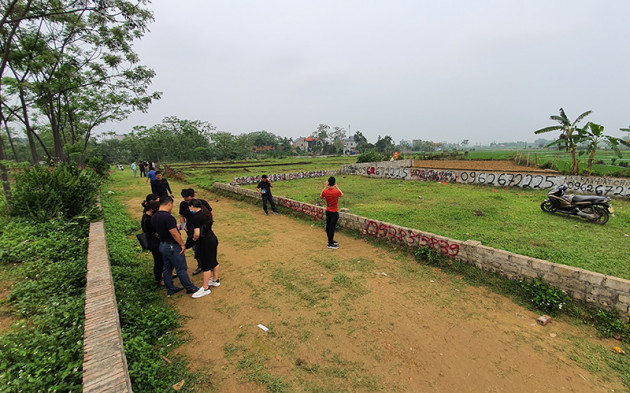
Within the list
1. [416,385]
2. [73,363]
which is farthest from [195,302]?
[416,385]

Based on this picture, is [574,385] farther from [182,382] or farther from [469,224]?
[469,224]

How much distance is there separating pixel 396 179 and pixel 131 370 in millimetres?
18778

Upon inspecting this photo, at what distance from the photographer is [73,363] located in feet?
8.41

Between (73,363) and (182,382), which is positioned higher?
(73,363)

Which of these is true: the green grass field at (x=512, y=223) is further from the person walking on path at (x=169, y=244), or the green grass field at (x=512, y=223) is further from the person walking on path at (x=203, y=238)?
the person walking on path at (x=169, y=244)

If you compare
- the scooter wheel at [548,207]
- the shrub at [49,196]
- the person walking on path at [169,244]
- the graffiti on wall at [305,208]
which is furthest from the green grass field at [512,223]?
the shrub at [49,196]

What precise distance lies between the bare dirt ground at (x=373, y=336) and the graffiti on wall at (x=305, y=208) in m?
3.10

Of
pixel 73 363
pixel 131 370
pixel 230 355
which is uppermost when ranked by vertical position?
pixel 73 363

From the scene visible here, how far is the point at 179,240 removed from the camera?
437 cm

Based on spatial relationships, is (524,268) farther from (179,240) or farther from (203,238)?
(179,240)

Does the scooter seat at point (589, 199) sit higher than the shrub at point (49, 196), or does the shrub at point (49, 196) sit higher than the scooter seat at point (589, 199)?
the shrub at point (49, 196)

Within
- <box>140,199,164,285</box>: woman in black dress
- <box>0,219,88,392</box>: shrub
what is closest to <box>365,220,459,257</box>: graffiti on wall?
<box>140,199,164,285</box>: woman in black dress

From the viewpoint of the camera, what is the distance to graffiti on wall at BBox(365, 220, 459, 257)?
18.5 ft

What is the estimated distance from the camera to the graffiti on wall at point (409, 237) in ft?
18.5
